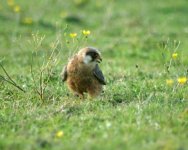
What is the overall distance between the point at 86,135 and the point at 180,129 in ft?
3.59

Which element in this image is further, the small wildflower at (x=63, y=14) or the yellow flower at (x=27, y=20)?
the small wildflower at (x=63, y=14)

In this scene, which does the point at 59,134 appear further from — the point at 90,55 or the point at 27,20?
the point at 27,20

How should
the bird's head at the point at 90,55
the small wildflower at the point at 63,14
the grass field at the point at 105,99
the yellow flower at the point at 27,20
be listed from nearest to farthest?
1. the grass field at the point at 105,99
2. the bird's head at the point at 90,55
3. the yellow flower at the point at 27,20
4. the small wildflower at the point at 63,14

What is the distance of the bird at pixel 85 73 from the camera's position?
8.19m

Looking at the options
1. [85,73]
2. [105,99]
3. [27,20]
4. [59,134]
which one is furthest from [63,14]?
[59,134]

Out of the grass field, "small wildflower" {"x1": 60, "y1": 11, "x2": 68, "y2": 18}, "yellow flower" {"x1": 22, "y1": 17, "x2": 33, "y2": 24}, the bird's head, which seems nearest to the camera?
the grass field

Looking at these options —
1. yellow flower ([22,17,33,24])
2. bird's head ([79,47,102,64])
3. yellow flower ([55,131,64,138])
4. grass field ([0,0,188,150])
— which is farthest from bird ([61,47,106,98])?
yellow flower ([22,17,33,24])

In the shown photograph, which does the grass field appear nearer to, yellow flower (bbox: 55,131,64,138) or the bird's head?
yellow flower (bbox: 55,131,64,138)

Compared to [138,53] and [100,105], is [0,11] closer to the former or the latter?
[138,53]

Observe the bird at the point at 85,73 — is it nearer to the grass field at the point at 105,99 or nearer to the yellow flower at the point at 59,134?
the grass field at the point at 105,99

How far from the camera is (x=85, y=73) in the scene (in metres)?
8.23

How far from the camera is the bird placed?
322 inches

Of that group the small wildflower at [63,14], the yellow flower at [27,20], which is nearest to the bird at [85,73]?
the yellow flower at [27,20]

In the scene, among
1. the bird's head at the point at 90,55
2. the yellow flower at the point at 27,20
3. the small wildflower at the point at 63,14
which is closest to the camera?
the bird's head at the point at 90,55
